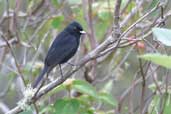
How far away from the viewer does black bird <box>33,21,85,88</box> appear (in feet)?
10.1

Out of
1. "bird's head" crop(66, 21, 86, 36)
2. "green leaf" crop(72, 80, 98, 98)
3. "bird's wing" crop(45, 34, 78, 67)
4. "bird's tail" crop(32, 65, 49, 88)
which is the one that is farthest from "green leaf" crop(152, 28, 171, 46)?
"bird's head" crop(66, 21, 86, 36)

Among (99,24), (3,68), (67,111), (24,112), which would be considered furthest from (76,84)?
(3,68)

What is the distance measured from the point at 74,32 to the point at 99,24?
41 cm

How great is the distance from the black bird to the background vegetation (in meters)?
0.09

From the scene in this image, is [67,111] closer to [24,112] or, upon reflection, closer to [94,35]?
[24,112]

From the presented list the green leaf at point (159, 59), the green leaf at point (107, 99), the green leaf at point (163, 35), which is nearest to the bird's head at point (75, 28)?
the green leaf at point (107, 99)

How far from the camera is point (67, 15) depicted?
4.41m

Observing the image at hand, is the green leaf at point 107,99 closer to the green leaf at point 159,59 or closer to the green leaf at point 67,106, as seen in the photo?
the green leaf at point 67,106

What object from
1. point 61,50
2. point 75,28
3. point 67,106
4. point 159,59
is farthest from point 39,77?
point 159,59

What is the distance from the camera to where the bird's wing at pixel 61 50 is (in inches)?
122

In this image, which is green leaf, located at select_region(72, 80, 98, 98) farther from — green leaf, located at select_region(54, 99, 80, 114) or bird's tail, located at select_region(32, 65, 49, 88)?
bird's tail, located at select_region(32, 65, 49, 88)

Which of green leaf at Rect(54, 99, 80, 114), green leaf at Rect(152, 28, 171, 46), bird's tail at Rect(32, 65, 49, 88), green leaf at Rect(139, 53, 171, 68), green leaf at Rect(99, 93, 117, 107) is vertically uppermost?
green leaf at Rect(152, 28, 171, 46)

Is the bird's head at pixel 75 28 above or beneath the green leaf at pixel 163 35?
beneath

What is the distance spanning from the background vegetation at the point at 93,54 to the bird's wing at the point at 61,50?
109 millimetres
